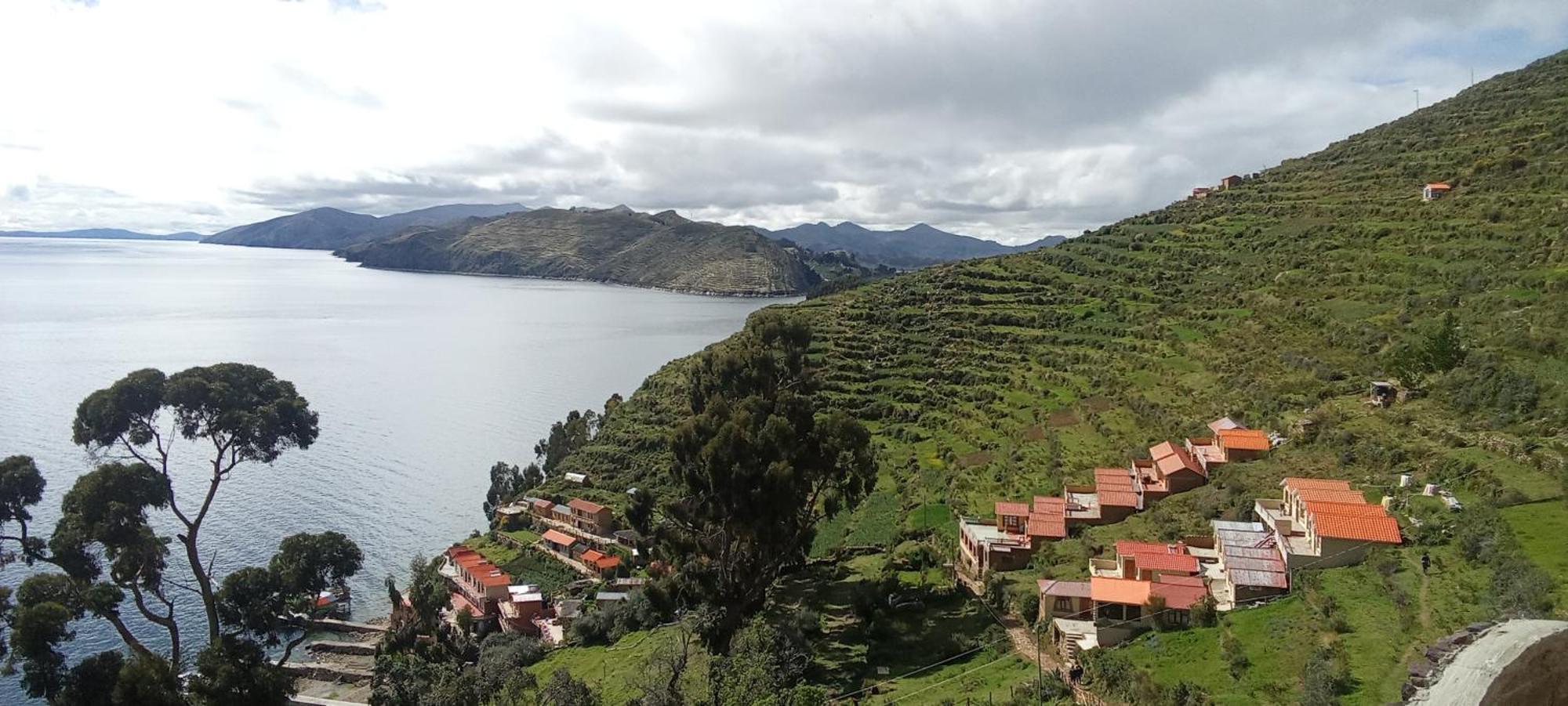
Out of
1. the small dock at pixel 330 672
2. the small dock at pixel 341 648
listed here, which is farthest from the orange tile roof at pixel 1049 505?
the small dock at pixel 341 648

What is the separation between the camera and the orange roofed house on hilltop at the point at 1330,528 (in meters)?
18.1

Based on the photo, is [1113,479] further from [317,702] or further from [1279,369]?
[317,702]

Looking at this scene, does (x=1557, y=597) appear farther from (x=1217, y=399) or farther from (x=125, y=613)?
(x=125, y=613)

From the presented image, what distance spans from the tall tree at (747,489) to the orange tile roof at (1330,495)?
431 inches

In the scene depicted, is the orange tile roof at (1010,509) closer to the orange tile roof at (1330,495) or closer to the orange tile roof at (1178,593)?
the orange tile roof at (1178,593)

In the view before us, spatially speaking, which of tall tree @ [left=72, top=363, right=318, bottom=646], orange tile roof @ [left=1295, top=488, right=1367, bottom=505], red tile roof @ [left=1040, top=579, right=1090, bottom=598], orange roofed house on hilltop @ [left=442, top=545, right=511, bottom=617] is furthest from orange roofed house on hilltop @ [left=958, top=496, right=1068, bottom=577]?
tall tree @ [left=72, top=363, right=318, bottom=646]

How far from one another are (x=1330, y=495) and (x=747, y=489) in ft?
46.8

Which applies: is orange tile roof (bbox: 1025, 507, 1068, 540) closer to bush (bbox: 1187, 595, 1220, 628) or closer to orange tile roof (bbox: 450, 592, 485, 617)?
bush (bbox: 1187, 595, 1220, 628)

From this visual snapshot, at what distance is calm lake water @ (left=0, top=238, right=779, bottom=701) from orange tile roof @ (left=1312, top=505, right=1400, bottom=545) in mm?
34640

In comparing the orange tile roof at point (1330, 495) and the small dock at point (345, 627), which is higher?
the orange tile roof at point (1330, 495)

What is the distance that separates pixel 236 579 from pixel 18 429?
138 ft

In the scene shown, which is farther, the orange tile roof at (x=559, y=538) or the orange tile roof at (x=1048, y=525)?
the orange tile roof at (x=559, y=538)

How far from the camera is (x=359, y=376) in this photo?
78750 mm

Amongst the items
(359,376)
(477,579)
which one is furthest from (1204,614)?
(359,376)
